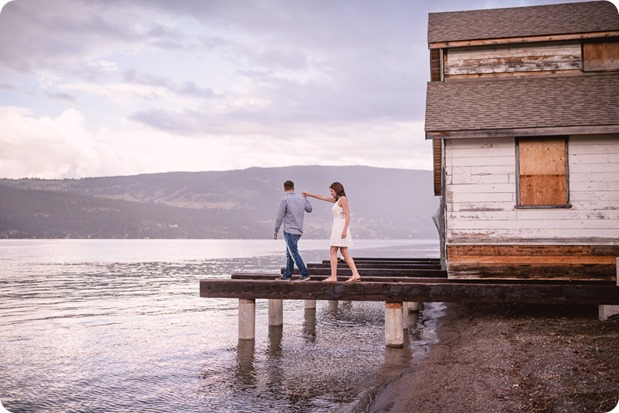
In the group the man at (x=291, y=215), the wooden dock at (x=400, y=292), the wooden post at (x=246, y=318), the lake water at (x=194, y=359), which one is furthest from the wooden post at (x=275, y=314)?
the man at (x=291, y=215)

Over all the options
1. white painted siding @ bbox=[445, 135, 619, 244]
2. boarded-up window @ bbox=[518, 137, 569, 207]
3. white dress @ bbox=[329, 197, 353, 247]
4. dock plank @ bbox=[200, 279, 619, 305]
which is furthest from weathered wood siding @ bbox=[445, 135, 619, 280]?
white dress @ bbox=[329, 197, 353, 247]

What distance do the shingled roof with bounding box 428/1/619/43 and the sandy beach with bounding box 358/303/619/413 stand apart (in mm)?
8556

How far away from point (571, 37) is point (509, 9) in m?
4.50

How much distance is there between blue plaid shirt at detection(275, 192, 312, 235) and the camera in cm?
1402

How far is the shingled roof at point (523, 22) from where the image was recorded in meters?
17.2

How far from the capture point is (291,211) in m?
14.1

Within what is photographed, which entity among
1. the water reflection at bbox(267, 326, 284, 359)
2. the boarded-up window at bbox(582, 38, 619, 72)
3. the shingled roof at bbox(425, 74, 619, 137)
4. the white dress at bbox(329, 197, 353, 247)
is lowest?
the water reflection at bbox(267, 326, 284, 359)

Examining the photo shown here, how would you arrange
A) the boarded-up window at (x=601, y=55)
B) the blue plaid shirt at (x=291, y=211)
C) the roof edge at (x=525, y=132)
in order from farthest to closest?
the boarded-up window at (x=601, y=55), the roof edge at (x=525, y=132), the blue plaid shirt at (x=291, y=211)

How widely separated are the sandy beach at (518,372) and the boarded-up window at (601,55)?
7479 mm

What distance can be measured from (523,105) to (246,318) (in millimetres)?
9537

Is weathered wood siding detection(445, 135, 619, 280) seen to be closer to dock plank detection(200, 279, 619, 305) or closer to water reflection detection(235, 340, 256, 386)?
dock plank detection(200, 279, 619, 305)

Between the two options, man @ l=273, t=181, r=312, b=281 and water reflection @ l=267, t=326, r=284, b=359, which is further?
water reflection @ l=267, t=326, r=284, b=359

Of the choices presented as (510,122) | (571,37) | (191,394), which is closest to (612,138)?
(510,122)

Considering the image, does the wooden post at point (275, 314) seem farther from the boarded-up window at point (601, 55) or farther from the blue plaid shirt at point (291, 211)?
the boarded-up window at point (601, 55)
